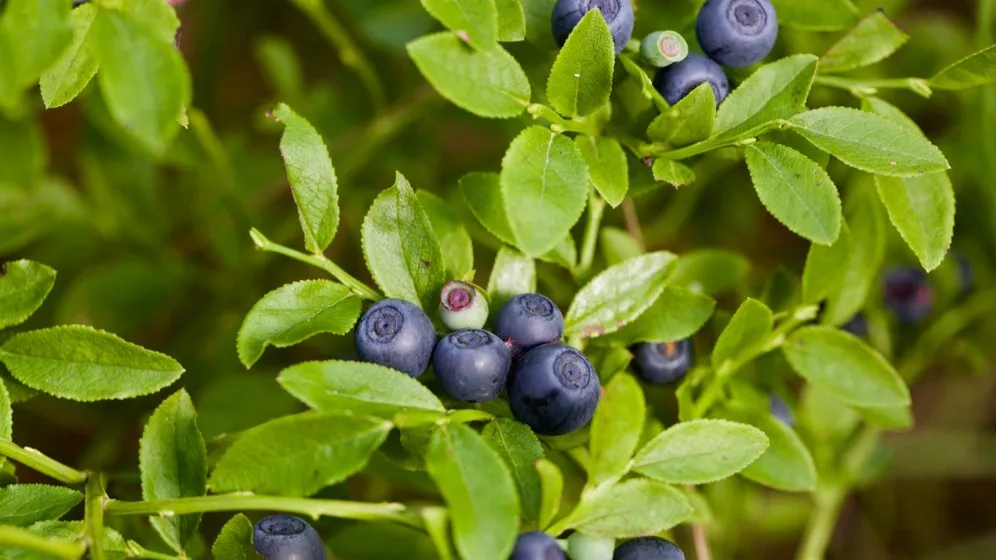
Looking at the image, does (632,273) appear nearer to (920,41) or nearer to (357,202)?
(357,202)

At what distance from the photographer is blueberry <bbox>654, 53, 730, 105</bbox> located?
1272 mm

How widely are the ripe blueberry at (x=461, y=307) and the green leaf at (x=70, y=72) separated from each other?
0.49 meters

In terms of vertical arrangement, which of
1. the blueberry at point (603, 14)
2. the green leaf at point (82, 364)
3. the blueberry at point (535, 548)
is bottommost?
the blueberry at point (535, 548)

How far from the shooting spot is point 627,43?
1.35 meters

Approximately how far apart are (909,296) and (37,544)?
1.69 meters

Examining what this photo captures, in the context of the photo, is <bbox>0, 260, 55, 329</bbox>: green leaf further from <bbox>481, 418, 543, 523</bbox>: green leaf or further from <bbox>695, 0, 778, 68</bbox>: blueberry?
<bbox>695, 0, 778, 68</bbox>: blueberry

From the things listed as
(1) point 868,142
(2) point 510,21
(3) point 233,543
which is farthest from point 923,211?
(3) point 233,543

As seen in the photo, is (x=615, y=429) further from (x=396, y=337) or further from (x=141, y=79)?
(x=141, y=79)

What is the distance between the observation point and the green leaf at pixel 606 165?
1229mm

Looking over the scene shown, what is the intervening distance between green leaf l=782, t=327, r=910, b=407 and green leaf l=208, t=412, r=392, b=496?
0.72 metres

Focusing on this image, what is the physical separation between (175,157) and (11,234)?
36cm

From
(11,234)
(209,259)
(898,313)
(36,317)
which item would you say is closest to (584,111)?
(898,313)

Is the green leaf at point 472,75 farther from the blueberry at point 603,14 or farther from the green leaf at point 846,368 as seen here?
the green leaf at point 846,368

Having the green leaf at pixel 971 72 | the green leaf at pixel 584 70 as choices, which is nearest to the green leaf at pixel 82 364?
the green leaf at pixel 584 70
